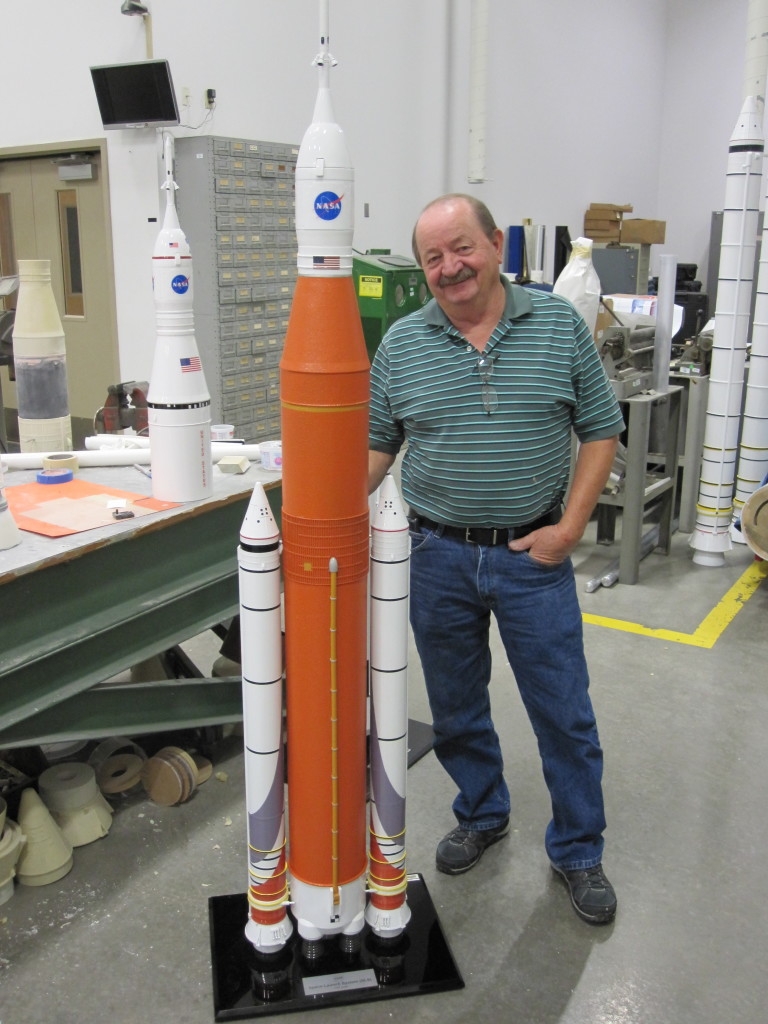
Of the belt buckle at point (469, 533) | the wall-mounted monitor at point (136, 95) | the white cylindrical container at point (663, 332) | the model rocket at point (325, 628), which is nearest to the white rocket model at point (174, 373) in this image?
the model rocket at point (325, 628)

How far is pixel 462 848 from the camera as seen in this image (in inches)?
98.0

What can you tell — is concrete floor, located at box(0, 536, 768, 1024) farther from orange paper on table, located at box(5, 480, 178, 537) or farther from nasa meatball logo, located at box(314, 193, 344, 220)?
nasa meatball logo, located at box(314, 193, 344, 220)

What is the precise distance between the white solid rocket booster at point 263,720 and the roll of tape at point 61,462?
107 cm

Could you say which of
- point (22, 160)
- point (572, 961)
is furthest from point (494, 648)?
point (22, 160)

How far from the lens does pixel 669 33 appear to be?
1161 centimetres

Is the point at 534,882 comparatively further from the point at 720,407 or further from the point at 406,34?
the point at 406,34

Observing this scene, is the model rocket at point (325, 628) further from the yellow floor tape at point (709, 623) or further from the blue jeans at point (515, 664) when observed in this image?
the yellow floor tape at point (709, 623)

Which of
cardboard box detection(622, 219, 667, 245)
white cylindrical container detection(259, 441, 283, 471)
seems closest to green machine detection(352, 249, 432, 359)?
white cylindrical container detection(259, 441, 283, 471)

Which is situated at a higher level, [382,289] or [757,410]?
[382,289]

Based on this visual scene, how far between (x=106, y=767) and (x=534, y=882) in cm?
138

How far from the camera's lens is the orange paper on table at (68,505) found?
230cm

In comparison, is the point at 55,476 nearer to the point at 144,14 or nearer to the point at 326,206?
the point at 326,206

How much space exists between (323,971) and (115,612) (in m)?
1.03

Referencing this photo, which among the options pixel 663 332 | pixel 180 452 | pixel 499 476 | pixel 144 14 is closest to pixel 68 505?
pixel 180 452
